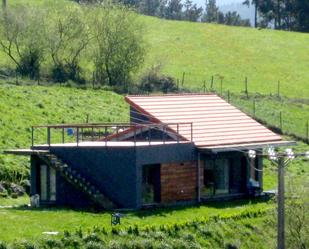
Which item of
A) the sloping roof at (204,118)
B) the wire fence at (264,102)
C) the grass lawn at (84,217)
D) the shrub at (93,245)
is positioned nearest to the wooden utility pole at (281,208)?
the grass lawn at (84,217)

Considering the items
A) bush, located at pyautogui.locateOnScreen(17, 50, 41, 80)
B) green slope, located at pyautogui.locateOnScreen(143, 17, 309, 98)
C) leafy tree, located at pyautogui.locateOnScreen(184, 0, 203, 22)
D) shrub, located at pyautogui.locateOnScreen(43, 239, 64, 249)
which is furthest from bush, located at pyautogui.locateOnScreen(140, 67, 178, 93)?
leafy tree, located at pyautogui.locateOnScreen(184, 0, 203, 22)

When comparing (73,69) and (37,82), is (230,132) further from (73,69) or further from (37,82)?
(73,69)

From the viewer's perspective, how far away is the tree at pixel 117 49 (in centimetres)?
7325

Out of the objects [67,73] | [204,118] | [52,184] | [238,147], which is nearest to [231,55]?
[67,73]

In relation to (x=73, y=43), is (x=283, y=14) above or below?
above

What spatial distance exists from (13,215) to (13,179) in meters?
7.42

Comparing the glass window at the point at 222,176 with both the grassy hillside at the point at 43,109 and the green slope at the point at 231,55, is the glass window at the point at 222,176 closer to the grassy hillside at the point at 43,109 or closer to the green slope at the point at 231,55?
the grassy hillside at the point at 43,109

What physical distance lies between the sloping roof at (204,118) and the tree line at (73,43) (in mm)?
20640

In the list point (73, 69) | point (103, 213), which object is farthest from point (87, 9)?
point (103, 213)

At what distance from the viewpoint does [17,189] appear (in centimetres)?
4625

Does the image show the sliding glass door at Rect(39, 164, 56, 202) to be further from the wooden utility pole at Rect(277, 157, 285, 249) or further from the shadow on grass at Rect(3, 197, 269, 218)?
the wooden utility pole at Rect(277, 157, 285, 249)

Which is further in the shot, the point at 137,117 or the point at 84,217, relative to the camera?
the point at 137,117

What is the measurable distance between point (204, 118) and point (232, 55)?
145 feet

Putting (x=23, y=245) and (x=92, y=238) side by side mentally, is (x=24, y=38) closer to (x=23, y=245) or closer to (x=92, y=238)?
(x=92, y=238)
